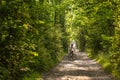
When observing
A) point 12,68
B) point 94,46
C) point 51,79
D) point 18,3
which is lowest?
point 94,46

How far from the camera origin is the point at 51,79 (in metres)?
19.7

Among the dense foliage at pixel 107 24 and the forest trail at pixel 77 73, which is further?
the forest trail at pixel 77 73

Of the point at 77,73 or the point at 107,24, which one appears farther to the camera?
the point at 107,24

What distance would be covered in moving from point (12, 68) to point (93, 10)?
16543 millimetres

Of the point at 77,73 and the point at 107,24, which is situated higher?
the point at 107,24

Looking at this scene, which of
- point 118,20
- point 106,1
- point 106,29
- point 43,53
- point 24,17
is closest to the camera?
point 24,17

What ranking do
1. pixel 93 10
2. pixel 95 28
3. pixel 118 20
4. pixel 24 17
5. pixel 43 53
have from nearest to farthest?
pixel 24 17
pixel 118 20
pixel 43 53
pixel 93 10
pixel 95 28

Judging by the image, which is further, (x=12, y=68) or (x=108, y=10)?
(x=108, y=10)

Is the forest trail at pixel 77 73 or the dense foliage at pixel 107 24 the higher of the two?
the dense foliage at pixel 107 24

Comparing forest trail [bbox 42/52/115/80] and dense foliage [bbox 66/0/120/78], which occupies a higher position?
dense foliage [bbox 66/0/120/78]

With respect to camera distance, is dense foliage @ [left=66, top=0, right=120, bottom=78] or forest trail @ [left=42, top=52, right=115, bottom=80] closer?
dense foliage @ [left=66, top=0, right=120, bottom=78]

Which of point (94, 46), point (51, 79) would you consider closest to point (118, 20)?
point (51, 79)

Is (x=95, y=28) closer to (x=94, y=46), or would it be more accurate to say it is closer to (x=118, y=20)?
(x=94, y=46)

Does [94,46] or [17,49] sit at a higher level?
[17,49]
